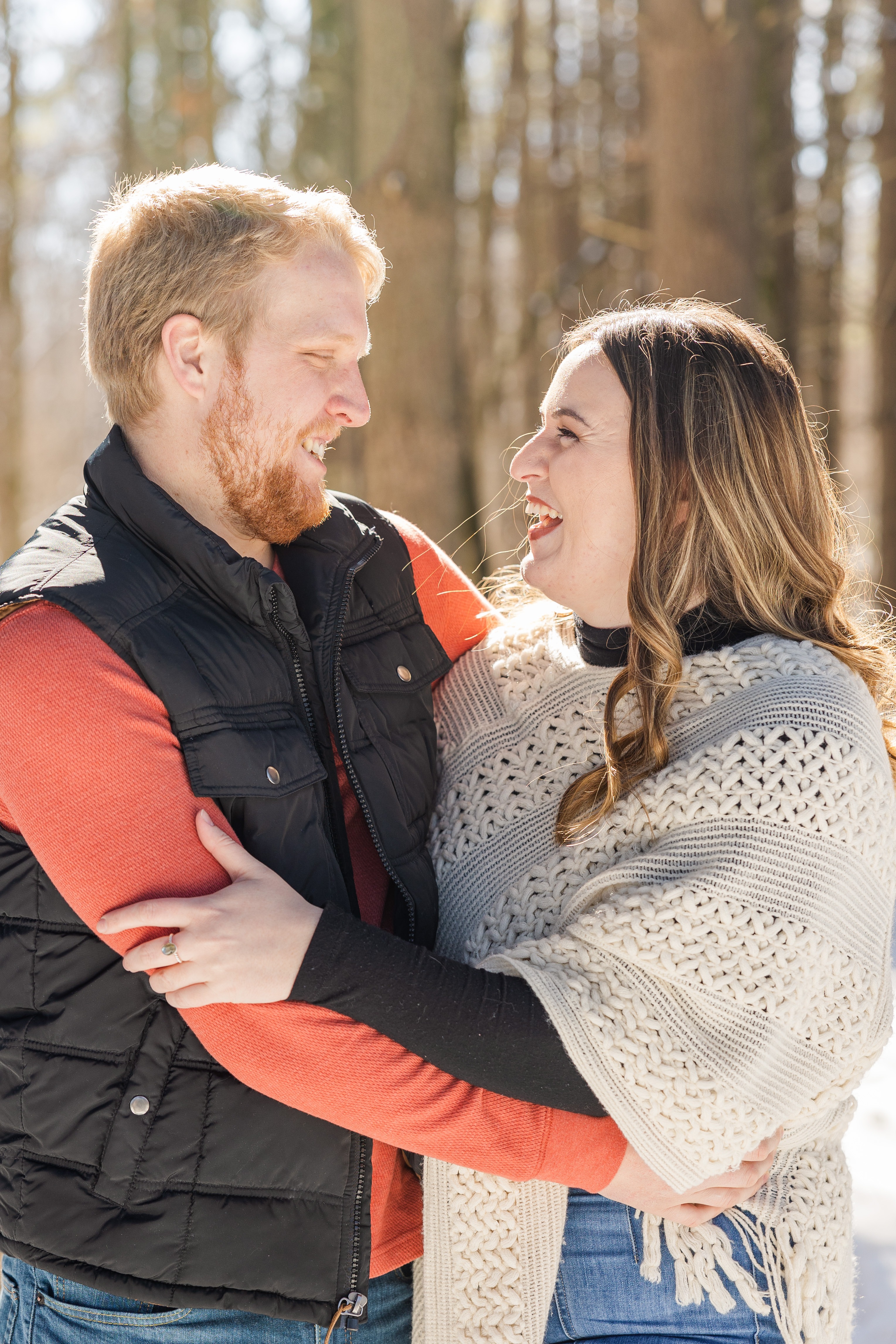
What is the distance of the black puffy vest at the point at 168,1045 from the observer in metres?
1.68

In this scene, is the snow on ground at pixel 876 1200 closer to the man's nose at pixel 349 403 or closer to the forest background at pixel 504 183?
the forest background at pixel 504 183

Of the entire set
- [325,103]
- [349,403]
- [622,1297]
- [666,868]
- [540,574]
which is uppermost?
[325,103]

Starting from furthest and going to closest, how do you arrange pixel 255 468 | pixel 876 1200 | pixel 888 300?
pixel 888 300
pixel 876 1200
pixel 255 468

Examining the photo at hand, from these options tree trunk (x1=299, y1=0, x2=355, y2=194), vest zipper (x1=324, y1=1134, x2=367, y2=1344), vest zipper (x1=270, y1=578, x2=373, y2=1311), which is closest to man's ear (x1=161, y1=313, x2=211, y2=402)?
vest zipper (x1=270, y1=578, x2=373, y2=1311)

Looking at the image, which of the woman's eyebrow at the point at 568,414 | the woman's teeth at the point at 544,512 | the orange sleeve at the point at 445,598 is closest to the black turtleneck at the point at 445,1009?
the orange sleeve at the point at 445,598

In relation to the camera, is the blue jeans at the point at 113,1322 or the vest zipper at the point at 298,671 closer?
the blue jeans at the point at 113,1322

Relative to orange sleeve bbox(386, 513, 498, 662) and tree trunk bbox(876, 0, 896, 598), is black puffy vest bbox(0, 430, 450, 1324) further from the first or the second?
tree trunk bbox(876, 0, 896, 598)

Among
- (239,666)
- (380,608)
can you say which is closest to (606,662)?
(380,608)

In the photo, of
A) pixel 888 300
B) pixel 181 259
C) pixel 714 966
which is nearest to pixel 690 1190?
pixel 714 966

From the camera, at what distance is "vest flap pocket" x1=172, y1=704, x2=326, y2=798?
5.47 ft

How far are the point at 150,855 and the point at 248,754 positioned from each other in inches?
8.5

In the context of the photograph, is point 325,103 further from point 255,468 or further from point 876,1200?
point 876,1200

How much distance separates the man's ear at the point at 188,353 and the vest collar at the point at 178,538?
159 mm

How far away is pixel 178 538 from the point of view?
1798 mm
